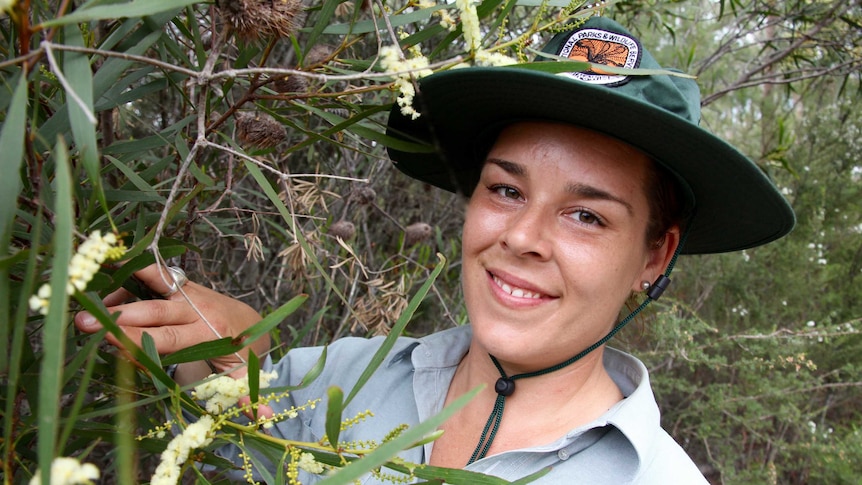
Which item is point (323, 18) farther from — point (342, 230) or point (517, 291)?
point (342, 230)

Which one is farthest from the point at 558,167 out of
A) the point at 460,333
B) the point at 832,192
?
the point at 832,192

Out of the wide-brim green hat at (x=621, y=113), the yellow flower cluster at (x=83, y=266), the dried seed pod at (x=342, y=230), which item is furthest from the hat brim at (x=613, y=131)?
the yellow flower cluster at (x=83, y=266)

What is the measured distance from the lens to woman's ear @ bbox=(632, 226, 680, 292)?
1212 millimetres

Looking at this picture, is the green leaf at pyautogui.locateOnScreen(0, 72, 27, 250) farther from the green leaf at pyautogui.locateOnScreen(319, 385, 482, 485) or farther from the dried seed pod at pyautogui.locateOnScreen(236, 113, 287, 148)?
the dried seed pod at pyautogui.locateOnScreen(236, 113, 287, 148)

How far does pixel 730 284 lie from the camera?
10.5 feet

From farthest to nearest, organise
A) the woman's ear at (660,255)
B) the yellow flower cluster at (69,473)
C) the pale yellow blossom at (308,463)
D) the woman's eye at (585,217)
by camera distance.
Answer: the woman's ear at (660,255) < the woman's eye at (585,217) < the pale yellow blossom at (308,463) < the yellow flower cluster at (69,473)

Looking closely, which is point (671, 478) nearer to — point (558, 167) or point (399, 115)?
point (558, 167)

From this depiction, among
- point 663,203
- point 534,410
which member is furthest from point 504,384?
point 663,203

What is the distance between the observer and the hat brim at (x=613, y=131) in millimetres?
936

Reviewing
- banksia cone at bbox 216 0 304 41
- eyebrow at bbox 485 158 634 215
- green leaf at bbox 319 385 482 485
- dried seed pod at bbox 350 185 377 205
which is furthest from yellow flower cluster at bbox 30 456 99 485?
dried seed pod at bbox 350 185 377 205

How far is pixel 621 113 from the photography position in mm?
943

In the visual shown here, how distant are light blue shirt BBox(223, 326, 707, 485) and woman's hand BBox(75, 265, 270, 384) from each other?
12cm

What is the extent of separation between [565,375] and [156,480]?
77cm

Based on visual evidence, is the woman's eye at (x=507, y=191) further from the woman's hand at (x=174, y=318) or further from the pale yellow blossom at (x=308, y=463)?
the pale yellow blossom at (x=308, y=463)
